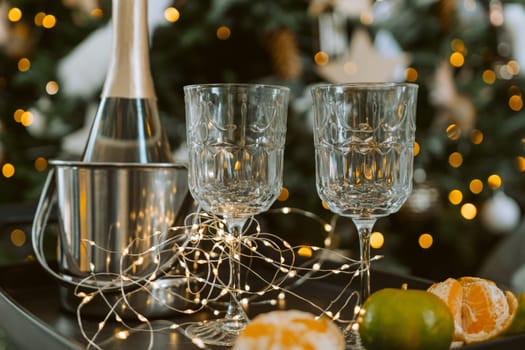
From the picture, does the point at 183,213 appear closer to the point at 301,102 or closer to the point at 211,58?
the point at 301,102

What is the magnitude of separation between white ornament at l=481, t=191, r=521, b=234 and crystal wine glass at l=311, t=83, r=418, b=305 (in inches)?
50.6

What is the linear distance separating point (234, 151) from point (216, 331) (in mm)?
167

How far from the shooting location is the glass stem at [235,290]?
0.64 meters

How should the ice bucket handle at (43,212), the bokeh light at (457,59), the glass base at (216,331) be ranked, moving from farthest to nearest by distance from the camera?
the bokeh light at (457,59) < the ice bucket handle at (43,212) < the glass base at (216,331)

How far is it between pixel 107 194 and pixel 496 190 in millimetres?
1501

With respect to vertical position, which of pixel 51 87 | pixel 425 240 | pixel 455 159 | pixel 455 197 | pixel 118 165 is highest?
pixel 51 87

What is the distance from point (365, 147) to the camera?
0.63m

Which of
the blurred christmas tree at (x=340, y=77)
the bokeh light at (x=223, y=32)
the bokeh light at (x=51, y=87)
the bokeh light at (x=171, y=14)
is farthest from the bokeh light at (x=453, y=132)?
the bokeh light at (x=51, y=87)

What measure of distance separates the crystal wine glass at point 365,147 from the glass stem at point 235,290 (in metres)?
0.09

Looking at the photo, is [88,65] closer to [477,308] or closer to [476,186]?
[476,186]

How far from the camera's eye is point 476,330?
1.81 feet

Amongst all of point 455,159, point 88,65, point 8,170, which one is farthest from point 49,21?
point 455,159

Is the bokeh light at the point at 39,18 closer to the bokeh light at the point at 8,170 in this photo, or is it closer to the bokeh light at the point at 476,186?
the bokeh light at the point at 8,170

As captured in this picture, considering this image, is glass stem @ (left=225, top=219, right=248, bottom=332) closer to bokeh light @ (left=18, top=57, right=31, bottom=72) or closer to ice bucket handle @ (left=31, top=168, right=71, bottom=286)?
ice bucket handle @ (left=31, top=168, right=71, bottom=286)
